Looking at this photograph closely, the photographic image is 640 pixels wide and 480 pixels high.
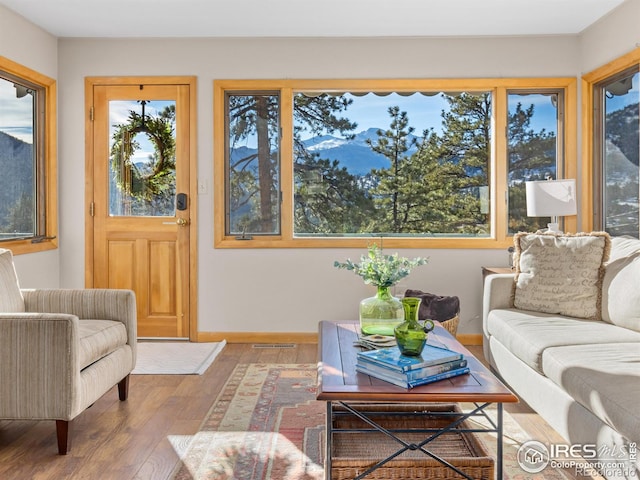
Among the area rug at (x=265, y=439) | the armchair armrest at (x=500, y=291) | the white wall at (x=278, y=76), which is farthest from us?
the white wall at (x=278, y=76)

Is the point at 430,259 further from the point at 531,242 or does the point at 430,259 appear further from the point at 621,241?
the point at 621,241

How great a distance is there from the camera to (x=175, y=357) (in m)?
4.57

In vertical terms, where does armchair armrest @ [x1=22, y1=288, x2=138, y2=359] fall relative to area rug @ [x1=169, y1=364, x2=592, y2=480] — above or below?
above

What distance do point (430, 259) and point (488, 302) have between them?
1216 mm

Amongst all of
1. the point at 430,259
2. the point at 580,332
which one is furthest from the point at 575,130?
the point at 580,332

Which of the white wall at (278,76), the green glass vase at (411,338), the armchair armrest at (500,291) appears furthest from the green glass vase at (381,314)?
the white wall at (278,76)

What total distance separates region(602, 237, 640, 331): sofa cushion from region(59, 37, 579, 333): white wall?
156cm

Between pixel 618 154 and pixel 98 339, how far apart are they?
146 inches

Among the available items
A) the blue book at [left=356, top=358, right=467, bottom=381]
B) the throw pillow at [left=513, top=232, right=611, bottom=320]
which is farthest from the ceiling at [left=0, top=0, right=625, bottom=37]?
the blue book at [left=356, top=358, right=467, bottom=381]

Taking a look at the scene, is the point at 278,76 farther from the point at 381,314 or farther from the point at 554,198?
the point at 381,314

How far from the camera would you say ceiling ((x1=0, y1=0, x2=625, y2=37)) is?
167 inches

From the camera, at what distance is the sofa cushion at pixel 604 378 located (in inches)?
81.7

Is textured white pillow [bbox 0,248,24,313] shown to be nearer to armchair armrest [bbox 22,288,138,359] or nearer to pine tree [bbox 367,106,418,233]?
armchair armrest [bbox 22,288,138,359]

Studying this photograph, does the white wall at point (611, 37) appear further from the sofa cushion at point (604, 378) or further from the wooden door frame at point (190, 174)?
the wooden door frame at point (190, 174)
